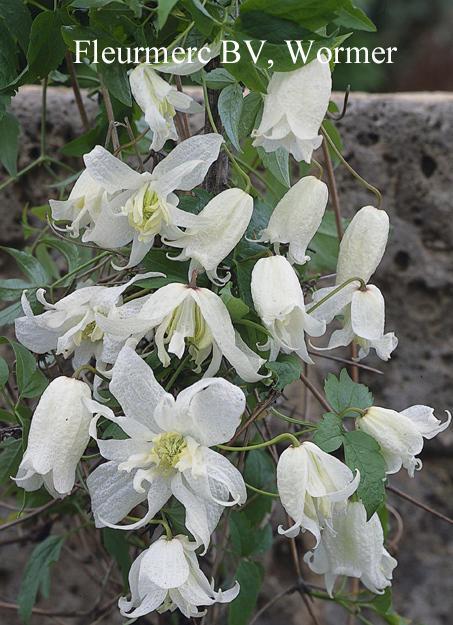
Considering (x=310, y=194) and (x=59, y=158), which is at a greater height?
(x=310, y=194)

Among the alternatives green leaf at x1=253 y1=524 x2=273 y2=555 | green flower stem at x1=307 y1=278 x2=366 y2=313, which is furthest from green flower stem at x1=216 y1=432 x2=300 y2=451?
green leaf at x1=253 y1=524 x2=273 y2=555

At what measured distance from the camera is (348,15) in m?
0.42

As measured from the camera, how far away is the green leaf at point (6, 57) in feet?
1.79

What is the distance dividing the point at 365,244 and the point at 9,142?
0.44 meters

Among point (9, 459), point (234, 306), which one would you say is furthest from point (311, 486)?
point (9, 459)

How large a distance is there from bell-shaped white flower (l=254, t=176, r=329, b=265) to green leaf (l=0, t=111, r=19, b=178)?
35 centimetres

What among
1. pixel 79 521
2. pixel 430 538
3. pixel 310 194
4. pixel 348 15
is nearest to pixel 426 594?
pixel 430 538

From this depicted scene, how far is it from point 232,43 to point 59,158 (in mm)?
582

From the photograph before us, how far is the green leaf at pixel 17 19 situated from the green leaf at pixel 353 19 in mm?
299

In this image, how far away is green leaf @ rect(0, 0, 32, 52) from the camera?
53 centimetres

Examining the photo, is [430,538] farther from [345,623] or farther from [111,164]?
[111,164]

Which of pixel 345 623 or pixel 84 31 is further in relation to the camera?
pixel 345 623

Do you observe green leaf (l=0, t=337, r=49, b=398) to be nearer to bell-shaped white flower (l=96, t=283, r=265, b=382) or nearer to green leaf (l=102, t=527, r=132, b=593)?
bell-shaped white flower (l=96, t=283, r=265, b=382)

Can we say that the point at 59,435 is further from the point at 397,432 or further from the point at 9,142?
the point at 9,142
